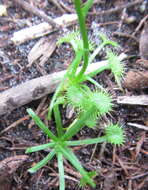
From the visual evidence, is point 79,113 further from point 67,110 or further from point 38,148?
point 38,148

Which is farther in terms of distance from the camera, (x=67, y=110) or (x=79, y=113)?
(x=67, y=110)

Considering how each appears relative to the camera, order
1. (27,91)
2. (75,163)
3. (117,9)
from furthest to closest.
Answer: (117,9)
(27,91)
(75,163)

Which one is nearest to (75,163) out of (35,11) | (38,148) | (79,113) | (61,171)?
(61,171)

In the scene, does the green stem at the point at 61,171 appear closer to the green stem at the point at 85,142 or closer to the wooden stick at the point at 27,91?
the green stem at the point at 85,142

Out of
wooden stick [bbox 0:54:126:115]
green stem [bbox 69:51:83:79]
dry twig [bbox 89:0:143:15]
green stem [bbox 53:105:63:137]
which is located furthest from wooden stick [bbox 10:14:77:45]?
green stem [bbox 53:105:63:137]

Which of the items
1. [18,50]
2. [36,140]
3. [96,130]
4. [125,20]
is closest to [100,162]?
[96,130]

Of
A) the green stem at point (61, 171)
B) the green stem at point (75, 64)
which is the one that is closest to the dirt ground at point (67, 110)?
the green stem at point (61, 171)

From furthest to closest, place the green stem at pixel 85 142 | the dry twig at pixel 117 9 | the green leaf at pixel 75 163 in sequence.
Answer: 1. the dry twig at pixel 117 9
2. the green stem at pixel 85 142
3. the green leaf at pixel 75 163
